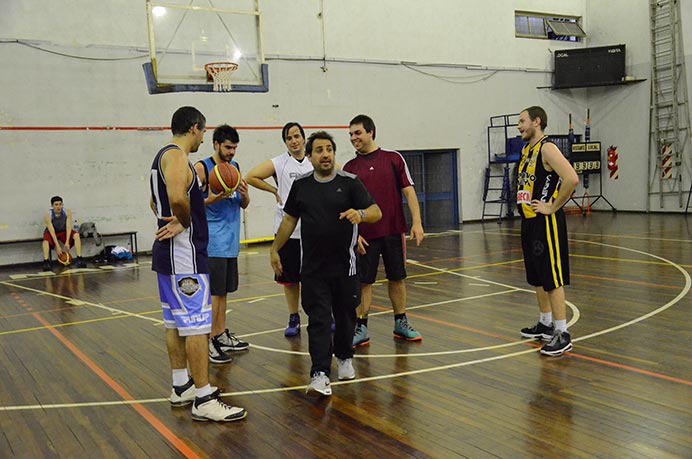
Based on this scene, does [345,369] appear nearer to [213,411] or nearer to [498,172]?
[213,411]

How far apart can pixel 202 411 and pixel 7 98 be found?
996 centimetres

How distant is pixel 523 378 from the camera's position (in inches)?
169

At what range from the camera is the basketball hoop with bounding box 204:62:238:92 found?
11.5 m

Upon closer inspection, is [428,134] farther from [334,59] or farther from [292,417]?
[292,417]

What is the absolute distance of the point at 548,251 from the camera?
16.0 ft

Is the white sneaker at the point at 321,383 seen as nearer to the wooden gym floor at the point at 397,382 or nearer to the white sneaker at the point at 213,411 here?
the wooden gym floor at the point at 397,382

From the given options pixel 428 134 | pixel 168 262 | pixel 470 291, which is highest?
pixel 428 134

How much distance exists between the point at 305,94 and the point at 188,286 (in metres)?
11.3

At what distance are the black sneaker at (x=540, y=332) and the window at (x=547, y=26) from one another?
13941mm

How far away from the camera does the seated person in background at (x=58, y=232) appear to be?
1148cm

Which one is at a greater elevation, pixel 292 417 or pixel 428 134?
pixel 428 134

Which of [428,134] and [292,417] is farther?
[428,134]

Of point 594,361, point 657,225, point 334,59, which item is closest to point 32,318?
point 594,361

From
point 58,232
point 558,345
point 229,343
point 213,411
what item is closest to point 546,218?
point 558,345
